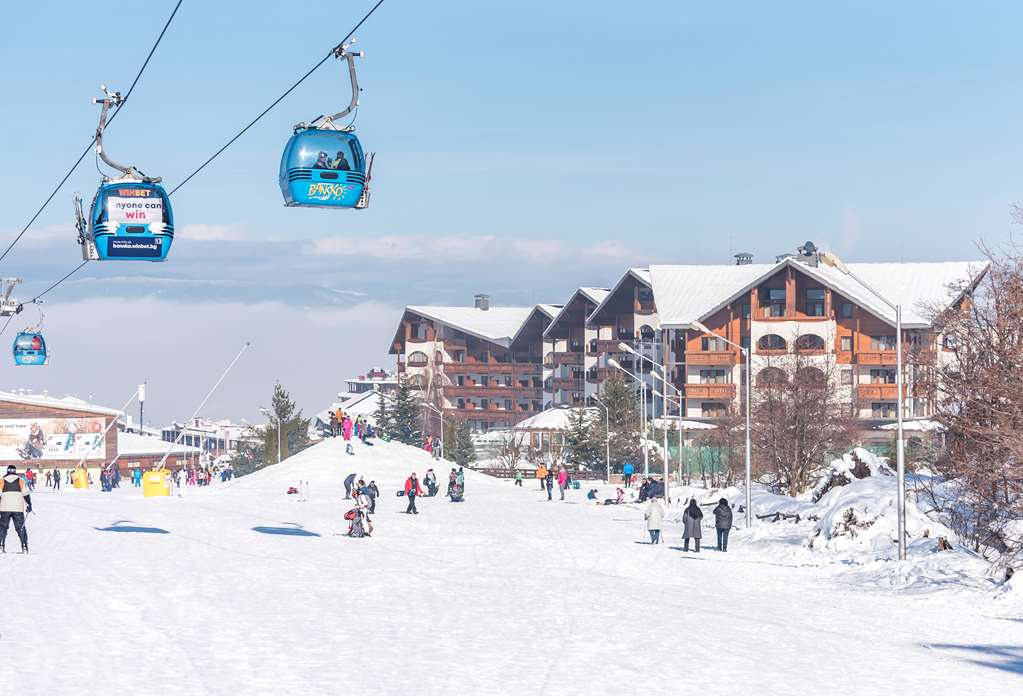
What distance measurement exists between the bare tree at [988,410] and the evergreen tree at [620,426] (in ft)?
180

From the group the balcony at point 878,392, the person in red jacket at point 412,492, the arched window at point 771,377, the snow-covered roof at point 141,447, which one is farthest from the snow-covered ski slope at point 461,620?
the snow-covered roof at point 141,447

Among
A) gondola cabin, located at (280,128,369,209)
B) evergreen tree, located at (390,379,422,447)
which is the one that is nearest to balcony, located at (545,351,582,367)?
evergreen tree, located at (390,379,422,447)

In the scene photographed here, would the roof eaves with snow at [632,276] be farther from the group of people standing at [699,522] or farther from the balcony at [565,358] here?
the group of people standing at [699,522]

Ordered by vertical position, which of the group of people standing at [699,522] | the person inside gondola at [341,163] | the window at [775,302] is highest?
the window at [775,302]

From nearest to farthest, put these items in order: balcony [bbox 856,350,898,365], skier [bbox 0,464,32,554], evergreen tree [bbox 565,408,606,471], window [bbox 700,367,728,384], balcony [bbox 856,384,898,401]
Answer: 1. skier [bbox 0,464,32,554]
2. evergreen tree [bbox 565,408,606,471]
3. balcony [bbox 856,384,898,401]
4. balcony [bbox 856,350,898,365]
5. window [bbox 700,367,728,384]

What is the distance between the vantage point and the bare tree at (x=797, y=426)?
5681cm

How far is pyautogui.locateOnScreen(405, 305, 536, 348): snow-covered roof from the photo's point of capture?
462 feet

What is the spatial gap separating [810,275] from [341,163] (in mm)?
A: 75962

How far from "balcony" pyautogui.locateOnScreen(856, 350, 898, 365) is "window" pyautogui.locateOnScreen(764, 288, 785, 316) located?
5821 mm

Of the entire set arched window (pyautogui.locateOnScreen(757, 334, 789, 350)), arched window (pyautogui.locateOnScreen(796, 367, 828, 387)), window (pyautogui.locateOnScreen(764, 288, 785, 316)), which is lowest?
arched window (pyautogui.locateOnScreen(796, 367, 828, 387))

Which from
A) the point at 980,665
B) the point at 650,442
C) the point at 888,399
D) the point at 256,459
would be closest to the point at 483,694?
the point at 980,665

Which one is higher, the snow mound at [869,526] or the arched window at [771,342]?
the arched window at [771,342]

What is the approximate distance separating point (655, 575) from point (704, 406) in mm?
72333

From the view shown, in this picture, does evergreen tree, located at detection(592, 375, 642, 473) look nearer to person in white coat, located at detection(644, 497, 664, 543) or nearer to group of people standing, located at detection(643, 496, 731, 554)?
person in white coat, located at detection(644, 497, 664, 543)
